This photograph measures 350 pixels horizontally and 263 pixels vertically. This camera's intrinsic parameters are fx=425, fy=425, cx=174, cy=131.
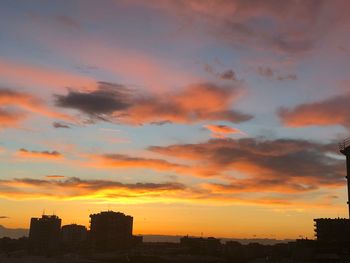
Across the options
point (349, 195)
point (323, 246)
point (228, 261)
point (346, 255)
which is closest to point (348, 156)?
point (349, 195)

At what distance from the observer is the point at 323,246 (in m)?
115

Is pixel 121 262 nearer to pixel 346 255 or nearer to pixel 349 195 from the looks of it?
pixel 346 255

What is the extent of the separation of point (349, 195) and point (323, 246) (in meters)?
30.0

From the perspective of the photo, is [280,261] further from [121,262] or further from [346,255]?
[121,262]

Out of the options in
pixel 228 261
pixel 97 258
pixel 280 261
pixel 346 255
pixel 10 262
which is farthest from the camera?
pixel 97 258

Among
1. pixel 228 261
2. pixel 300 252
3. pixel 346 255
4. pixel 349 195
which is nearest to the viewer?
pixel 349 195

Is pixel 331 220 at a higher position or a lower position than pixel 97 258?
higher

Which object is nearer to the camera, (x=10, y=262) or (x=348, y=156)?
(x=348, y=156)

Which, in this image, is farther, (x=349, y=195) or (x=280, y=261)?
(x=280, y=261)

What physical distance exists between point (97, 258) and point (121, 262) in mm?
25978

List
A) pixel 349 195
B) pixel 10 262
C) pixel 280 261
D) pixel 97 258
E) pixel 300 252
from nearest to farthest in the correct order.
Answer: pixel 349 195
pixel 300 252
pixel 280 261
pixel 10 262
pixel 97 258

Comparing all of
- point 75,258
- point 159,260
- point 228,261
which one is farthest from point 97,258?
point 228,261

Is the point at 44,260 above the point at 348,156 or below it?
below

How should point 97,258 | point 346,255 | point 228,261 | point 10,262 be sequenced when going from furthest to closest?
point 97,258, point 228,261, point 10,262, point 346,255
